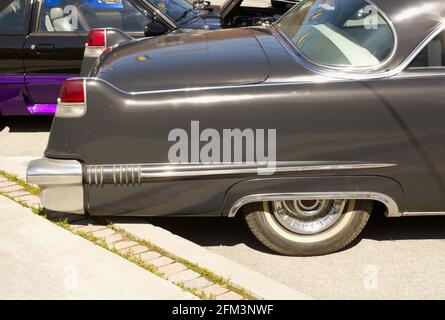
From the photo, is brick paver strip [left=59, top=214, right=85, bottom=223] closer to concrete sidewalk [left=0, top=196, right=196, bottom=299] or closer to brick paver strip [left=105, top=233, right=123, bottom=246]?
concrete sidewalk [left=0, top=196, right=196, bottom=299]

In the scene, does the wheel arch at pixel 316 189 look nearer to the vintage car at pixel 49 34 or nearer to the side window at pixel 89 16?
the vintage car at pixel 49 34

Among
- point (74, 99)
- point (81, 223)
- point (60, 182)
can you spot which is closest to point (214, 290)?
point (60, 182)

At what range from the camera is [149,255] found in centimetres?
385

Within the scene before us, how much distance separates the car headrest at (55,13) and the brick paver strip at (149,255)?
3663 mm

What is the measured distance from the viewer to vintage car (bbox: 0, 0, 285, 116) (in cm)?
651

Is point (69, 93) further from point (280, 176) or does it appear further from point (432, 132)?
point (432, 132)

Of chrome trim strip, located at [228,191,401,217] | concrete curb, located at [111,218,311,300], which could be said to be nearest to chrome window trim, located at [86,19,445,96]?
chrome trim strip, located at [228,191,401,217]

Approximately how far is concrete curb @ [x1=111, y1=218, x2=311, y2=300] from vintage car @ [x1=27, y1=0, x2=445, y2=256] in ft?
0.74

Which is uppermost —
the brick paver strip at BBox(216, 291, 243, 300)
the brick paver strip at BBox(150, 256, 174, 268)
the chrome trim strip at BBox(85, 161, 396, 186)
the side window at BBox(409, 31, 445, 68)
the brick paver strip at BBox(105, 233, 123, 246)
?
the side window at BBox(409, 31, 445, 68)

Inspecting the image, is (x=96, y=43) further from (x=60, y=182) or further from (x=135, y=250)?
(x=135, y=250)

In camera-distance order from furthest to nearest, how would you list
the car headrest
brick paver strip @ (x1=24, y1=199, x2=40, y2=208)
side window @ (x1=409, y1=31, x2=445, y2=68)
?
the car headrest, brick paver strip @ (x1=24, y1=199, x2=40, y2=208), side window @ (x1=409, y1=31, x2=445, y2=68)

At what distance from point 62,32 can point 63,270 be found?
3636 millimetres

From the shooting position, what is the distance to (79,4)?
6.74 m

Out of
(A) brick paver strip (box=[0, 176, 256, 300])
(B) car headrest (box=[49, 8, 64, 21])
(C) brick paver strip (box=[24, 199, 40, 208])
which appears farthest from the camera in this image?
(B) car headrest (box=[49, 8, 64, 21])
